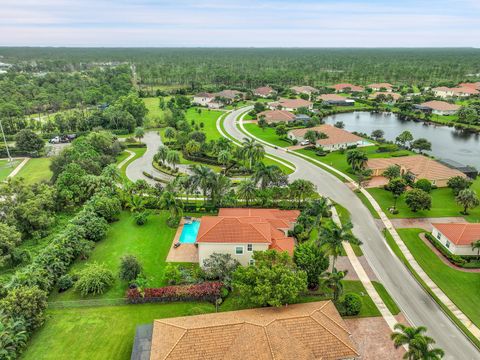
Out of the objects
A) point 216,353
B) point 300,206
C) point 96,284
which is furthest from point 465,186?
point 96,284

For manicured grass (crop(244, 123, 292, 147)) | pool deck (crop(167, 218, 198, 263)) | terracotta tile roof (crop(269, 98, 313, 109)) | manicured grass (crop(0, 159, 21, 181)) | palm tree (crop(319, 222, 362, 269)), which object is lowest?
manicured grass (crop(0, 159, 21, 181))

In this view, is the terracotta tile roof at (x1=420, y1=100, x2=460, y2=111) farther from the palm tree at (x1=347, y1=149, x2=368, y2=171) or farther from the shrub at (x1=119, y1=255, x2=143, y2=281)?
the shrub at (x1=119, y1=255, x2=143, y2=281)

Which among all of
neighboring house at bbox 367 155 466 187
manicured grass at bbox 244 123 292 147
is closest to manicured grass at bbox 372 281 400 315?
neighboring house at bbox 367 155 466 187

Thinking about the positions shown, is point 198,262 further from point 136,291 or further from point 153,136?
point 153,136

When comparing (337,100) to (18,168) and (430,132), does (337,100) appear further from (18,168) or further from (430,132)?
(18,168)

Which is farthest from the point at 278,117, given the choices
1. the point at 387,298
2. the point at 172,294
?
the point at 172,294

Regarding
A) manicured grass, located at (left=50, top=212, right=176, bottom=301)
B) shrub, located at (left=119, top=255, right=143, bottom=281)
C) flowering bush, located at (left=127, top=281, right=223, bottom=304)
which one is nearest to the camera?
flowering bush, located at (left=127, top=281, right=223, bottom=304)

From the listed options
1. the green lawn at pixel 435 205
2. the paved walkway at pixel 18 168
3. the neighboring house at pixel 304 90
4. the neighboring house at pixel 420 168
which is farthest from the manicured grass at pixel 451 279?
the neighboring house at pixel 304 90
